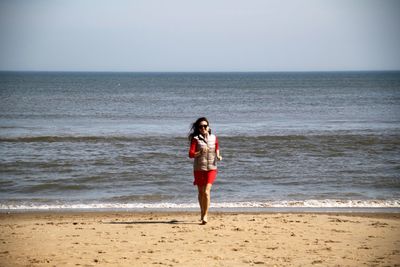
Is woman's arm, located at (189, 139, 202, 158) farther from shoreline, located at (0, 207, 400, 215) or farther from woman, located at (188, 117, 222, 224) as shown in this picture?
shoreline, located at (0, 207, 400, 215)

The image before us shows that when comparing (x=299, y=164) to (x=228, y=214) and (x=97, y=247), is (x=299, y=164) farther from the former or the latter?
(x=97, y=247)

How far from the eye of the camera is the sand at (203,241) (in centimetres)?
708

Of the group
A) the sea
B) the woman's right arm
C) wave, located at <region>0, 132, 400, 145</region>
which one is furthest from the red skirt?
wave, located at <region>0, 132, 400, 145</region>

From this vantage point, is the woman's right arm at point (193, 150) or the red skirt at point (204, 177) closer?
the woman's right arm at point (193, 150)

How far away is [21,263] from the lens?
7008mm

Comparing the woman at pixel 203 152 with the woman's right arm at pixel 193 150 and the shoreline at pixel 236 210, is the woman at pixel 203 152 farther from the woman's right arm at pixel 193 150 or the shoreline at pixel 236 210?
the shoreline at pixel 236 210

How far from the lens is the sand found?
23.2 ft

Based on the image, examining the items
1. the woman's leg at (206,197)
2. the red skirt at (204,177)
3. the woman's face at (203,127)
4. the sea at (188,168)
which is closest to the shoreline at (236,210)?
the sea at (188,168)

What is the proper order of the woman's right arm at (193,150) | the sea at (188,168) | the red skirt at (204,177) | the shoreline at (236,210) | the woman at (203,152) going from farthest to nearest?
the sea at (188,168) → the shoreline at (236,210) → the red skirt at (204,177) → the woman at (203,152) → the woman's right arm at (193,150)

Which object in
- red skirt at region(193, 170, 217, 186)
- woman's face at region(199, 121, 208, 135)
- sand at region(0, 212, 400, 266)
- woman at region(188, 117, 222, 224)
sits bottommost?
sand at region(0, 212, 400, 266)

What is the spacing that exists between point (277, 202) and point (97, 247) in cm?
562

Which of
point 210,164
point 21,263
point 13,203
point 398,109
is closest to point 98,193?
point 13,203

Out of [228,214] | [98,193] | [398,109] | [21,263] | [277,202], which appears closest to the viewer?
[21,263]

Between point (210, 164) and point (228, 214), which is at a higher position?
point (210, 164)
